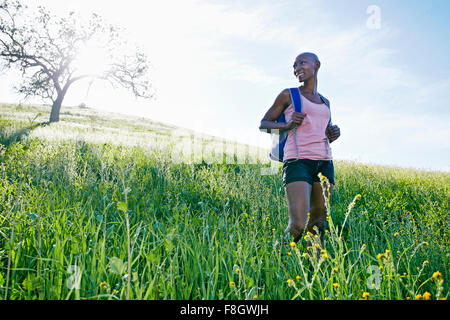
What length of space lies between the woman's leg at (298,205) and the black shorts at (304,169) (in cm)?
7

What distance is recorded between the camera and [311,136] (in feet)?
11.8

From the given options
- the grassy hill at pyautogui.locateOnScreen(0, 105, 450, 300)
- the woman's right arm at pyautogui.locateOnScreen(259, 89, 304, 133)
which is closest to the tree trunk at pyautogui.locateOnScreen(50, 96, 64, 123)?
the grassy hill at pyautogui.locateOnScreen(0, 105, 450, 300)

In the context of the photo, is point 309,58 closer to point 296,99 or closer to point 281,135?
point 296,99

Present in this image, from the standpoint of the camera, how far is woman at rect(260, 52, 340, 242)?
333cm

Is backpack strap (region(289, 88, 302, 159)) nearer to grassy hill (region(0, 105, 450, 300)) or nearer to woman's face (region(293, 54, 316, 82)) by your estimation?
woman's face (region(293, 54, 316, 82))

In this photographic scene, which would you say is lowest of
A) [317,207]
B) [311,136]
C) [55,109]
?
[317,207]

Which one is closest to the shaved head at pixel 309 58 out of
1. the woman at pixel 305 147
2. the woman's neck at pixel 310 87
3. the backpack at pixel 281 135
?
the woman at pixel 305 147

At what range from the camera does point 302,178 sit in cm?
336

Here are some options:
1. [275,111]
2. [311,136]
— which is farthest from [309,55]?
[311,136]

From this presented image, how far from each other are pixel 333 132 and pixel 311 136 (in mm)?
377

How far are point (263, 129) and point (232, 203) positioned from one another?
2529 mm

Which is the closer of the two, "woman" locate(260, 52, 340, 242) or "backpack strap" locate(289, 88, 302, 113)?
"woman" locate(260, 52, 340, 242)

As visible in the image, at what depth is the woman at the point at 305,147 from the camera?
333 centimetres

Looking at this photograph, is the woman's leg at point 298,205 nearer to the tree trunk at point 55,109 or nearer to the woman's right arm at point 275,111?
the woman's right arm at point 275,111
